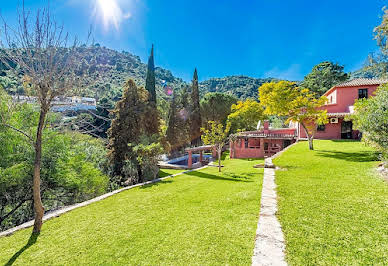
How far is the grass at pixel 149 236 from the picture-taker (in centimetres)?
294

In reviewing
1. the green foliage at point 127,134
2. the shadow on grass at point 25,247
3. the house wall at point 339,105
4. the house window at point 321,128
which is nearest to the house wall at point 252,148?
the house wall at point 339,105

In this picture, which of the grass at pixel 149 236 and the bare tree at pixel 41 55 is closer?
the grass at pixel 149 236

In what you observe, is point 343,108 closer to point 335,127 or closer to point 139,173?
point 335,127

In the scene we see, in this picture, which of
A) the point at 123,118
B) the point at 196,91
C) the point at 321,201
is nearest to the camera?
the point at 321,201

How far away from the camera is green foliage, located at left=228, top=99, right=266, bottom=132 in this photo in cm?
2791

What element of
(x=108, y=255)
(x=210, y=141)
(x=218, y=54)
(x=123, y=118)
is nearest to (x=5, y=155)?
(x=108, y=255)

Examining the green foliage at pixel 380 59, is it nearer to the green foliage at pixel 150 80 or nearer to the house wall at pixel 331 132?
the house wall at pixel 331 132

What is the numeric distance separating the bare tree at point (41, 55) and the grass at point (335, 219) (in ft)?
16.9

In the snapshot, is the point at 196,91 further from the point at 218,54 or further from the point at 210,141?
the point at 210,141

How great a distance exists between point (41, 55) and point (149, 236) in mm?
4295

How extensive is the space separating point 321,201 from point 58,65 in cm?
681

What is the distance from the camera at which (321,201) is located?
14.8 feet

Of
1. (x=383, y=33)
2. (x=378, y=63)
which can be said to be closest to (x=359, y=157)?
(x=383, y=33)

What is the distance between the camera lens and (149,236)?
3.62m
